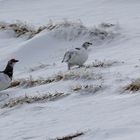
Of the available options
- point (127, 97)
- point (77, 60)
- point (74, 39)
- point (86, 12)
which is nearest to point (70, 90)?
point (127, 97)

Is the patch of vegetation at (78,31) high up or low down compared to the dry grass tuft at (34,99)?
up

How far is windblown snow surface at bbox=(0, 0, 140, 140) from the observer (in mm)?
7809

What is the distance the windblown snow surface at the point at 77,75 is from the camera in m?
7.81

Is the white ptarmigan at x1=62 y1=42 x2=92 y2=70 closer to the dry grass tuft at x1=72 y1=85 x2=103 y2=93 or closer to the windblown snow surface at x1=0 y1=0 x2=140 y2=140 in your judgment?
the windblown snow surface at x1=0 y1=0 x2=140 y2=140

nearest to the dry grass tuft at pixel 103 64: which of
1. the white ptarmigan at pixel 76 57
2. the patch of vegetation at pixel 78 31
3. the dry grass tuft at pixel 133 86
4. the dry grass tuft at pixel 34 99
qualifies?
the white ptarmigan at pixel 76 57

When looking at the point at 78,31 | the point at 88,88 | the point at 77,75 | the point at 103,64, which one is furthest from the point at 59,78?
the point at 78,31

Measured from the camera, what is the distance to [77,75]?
35.4 feet

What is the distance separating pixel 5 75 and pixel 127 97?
3.59 m

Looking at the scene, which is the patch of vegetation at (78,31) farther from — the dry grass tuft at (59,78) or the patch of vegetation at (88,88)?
the patch of vegetation at (88,88)

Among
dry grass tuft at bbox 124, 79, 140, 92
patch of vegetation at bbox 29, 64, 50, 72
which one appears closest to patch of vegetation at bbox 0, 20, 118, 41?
patch of vegetation at bbox 29, 64, 50, 72

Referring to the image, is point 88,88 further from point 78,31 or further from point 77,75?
point 78,31

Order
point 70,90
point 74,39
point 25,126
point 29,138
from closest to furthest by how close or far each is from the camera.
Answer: point 29,138 → point 25,126 → point 70,90 → point 74,39

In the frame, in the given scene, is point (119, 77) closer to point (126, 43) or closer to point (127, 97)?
point (127, 97)

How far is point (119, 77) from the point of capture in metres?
10.1
